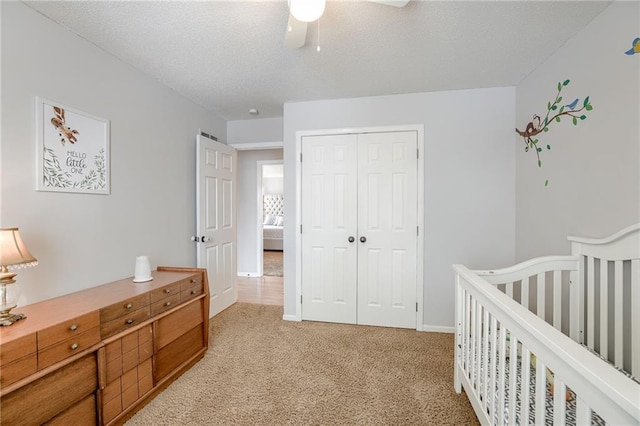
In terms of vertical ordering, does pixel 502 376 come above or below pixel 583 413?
below

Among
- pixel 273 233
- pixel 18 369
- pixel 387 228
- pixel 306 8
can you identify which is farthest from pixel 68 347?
pixel 273 233

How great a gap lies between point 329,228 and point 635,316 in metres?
2.21

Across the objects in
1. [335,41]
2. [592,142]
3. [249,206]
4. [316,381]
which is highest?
[335,41]

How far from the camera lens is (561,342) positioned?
80 cm

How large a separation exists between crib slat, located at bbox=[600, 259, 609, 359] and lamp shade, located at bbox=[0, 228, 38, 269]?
2856 mm

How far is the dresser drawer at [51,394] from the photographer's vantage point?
1.17 m

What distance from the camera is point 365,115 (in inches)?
116

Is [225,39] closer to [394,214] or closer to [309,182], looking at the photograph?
[309,182]

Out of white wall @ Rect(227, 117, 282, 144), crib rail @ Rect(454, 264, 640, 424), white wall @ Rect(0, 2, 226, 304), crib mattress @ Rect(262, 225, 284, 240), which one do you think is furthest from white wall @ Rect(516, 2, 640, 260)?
A: crib mattress @ Rect(262, 225, 284, 240)

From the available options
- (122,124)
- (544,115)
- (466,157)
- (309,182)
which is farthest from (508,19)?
(122,124)

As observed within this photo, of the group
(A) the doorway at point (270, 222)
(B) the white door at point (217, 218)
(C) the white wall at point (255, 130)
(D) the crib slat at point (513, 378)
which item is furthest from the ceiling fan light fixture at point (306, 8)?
(A) the doorway at point (270, 222)

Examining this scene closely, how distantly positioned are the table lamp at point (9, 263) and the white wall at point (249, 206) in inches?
146

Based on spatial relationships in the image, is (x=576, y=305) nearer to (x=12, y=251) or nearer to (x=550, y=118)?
(x=550, y=118)

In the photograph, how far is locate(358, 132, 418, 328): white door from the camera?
2898 mm
